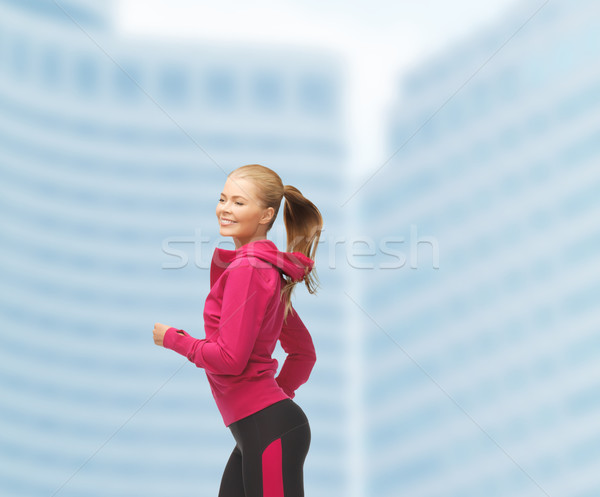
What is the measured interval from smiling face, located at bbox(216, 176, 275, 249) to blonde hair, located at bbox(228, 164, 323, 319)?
0.04ft

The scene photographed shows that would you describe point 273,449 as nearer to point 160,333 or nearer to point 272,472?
point 272,472

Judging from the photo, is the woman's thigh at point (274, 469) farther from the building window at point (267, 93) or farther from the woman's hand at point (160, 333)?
the building window at point (267, 93)

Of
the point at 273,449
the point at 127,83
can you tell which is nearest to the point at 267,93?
the point at 127,83

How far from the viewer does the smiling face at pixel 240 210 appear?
4.44ft

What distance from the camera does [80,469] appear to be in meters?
2.34

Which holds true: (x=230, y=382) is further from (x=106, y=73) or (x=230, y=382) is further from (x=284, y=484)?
(x=106, y=73)

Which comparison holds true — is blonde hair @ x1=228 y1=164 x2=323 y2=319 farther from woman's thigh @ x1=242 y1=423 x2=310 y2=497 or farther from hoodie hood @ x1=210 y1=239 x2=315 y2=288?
woman's thigh @ x1=242 y1=423 x2=310 y2=497

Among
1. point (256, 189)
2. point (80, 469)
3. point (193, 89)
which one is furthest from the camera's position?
point (193, 89)

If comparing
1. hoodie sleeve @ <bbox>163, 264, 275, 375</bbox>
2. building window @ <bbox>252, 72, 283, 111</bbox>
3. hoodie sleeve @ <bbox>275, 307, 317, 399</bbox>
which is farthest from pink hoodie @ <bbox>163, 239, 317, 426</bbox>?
building window @ <bbox>252, 72, 283, 111</bbox>

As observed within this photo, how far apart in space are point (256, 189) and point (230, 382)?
394mm

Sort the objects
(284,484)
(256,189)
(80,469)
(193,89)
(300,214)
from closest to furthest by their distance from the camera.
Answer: (284,484)
(256,189)
(300,214)
(80,469)
(193,89)

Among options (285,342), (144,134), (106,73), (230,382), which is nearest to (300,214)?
(285,342)

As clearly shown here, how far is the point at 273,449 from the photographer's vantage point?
126 centimetres

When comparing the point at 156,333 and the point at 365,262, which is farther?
the point at 365,262
